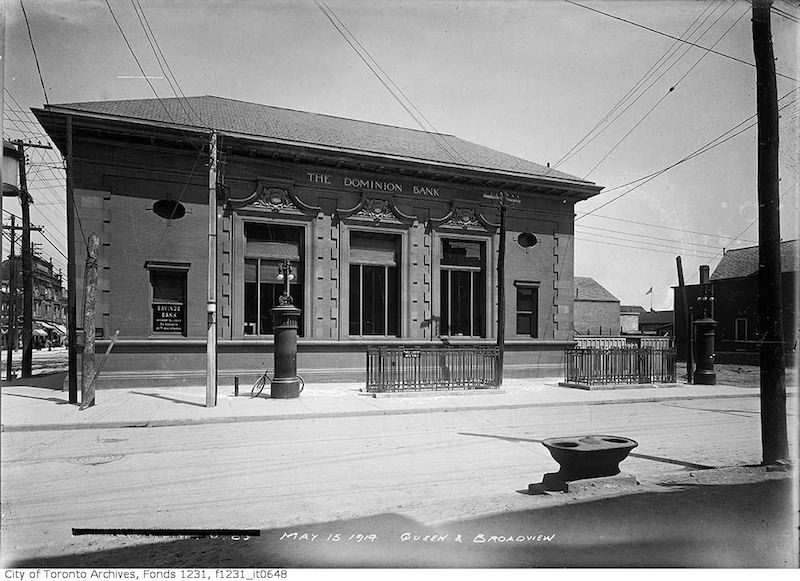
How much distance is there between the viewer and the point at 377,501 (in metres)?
6.15

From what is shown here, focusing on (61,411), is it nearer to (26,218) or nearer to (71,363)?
(71,363)

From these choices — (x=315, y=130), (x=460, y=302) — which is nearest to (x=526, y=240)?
(x=460, y=302)

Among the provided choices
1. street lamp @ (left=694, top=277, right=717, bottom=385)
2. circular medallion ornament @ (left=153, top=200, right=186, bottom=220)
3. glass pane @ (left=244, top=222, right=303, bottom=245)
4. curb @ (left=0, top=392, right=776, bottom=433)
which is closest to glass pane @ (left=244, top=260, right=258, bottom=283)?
glass pane @ (left=244, top=222, right=303, bottom=245)

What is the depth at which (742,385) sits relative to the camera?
68.2 feet

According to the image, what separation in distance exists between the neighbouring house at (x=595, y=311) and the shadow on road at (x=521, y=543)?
1938 inches

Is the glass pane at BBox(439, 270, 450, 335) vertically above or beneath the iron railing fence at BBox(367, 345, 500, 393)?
above

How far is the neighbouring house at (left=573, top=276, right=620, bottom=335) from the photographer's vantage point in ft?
175

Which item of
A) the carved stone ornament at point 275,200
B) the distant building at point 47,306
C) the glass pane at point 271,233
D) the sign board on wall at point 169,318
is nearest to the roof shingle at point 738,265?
the glass pane at point 271,233

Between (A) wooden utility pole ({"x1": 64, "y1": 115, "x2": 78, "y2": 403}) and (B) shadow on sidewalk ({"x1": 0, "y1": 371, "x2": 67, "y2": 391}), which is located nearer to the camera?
(A) wooden utility pole ({"x1": 64, "y1": 115, "x2": 78, "y2": 403})

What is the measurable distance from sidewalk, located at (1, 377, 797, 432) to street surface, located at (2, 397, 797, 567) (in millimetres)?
1338

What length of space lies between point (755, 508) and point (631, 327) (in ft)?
204

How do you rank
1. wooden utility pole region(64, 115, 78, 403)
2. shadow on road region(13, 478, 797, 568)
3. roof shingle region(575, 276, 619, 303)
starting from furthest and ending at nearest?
roof shingle region(575, 276, 619, 303) < wooden utility pole region(64, 115, 78, 403) < shadow on road region(13, 478, 797, 568)

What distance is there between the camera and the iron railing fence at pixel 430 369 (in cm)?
1684

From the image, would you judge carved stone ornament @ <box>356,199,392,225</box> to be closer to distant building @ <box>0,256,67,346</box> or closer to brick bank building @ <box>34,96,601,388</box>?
brick bank building @ <box>34,96,601,388</box>
